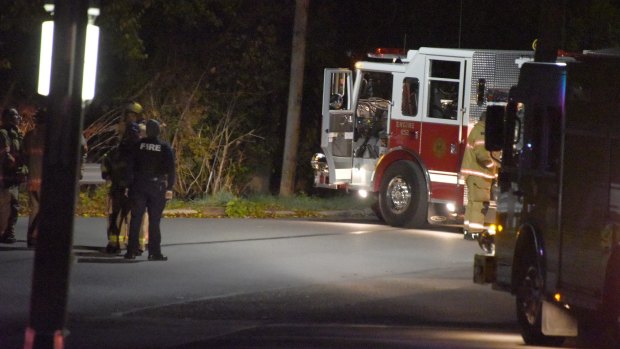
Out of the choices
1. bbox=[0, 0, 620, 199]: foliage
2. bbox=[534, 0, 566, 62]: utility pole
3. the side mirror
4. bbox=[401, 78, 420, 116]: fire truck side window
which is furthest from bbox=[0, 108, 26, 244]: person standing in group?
bbox=[534, 0, 566, 62]: utility pole

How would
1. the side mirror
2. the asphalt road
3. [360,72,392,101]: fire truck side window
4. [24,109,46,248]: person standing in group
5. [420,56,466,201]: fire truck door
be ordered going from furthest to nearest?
[360,72,392,101]: fire truck side window, [420,56,466,201]: fire truck door, [24,109,46,248]: person standing in group, the side mirror, the asphalt road

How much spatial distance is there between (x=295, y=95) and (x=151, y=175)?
971cm

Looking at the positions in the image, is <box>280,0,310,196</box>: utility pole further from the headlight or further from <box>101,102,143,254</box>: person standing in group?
<box>101,102,143,254</box>: person standing in group

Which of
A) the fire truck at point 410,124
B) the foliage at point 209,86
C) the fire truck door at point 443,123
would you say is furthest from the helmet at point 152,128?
the foliage at point 209,86

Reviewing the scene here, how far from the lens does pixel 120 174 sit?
15133 mm

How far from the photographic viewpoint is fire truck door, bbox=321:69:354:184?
21.2 m

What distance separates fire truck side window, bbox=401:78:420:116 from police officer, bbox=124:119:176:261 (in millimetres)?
6089

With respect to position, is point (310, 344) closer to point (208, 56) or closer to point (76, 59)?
point (76, 59)

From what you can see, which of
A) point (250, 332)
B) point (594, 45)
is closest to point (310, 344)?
point (250, 332)

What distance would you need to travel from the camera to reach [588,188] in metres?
9.88

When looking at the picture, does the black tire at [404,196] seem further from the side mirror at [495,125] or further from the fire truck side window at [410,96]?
the side mirror at [495,125]

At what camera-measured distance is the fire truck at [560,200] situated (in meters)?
9.57

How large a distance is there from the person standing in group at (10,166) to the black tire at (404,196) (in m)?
6.29

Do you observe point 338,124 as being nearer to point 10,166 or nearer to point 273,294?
point 10,166
